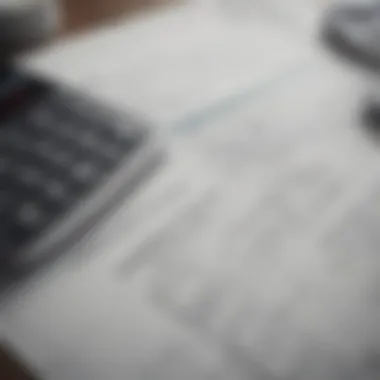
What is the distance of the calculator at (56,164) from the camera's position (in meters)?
0.35

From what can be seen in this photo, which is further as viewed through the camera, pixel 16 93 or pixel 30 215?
pixel 16 93

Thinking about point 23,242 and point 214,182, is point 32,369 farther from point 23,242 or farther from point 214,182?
point 214,182

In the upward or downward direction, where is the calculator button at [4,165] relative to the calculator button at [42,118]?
downward

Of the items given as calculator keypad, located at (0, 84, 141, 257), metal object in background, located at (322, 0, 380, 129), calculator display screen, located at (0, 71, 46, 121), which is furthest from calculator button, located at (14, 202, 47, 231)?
metal object in background, located at (322, 0, 380, 129)

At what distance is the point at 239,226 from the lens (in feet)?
1.26

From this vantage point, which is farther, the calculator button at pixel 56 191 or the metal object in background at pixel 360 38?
the metal object in background at pixel 360 38

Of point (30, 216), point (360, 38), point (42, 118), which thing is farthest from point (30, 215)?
point (360, 38)

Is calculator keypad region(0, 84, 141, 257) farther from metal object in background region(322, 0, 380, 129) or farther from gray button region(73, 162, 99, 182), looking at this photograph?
metal object in background region(322, 0, 380, 129)

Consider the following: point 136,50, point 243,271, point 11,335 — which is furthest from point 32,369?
point 136,50

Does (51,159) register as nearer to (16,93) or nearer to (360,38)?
(16,93)

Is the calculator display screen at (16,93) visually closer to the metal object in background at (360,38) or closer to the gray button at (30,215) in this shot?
the gray button at (30,215)

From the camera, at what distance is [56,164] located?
398 mm

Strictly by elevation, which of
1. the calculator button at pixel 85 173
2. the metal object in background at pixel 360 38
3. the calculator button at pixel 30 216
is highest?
the metal object in background at pixel 360 38

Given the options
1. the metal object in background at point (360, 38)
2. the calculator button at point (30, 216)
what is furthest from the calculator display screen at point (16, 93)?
the metal object in background at point (360, 38)
